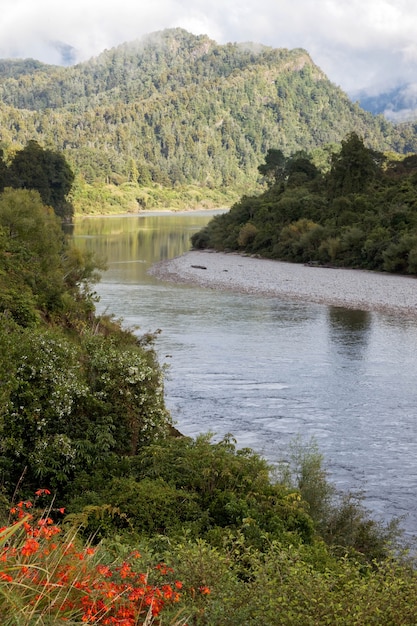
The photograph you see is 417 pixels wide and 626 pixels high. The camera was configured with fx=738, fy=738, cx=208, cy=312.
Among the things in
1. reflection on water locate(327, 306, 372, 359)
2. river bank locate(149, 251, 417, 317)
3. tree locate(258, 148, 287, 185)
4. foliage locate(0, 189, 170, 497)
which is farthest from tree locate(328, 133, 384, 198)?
foliage locate(0, 189, 170, 497)

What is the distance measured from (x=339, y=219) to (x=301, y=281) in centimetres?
1624

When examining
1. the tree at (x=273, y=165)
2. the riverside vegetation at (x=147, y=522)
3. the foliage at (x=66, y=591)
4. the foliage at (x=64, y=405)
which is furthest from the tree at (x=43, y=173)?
the foliage at (x=66, y=591)

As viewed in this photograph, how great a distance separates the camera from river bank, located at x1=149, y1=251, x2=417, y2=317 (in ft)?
123

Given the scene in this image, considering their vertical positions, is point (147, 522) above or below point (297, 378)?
above

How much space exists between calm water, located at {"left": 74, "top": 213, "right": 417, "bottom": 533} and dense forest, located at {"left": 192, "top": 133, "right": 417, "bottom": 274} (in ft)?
53.0

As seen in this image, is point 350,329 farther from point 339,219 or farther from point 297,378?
point 339,219

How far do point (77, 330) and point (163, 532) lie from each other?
11556 millimetres

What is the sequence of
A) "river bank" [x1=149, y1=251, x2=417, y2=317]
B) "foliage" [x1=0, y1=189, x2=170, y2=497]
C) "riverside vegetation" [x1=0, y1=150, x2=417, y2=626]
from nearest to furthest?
"riverside vegetation" [x1=0, y1=150, x2=417, y2=626], "foliage" [x1=0, y1=189, x2=170, y2=497], "river bank" [x1=149, y1=251, x2=417, y2=317]

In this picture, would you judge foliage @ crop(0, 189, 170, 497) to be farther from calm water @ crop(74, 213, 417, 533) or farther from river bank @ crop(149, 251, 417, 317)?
river bank @ crop(149, 251, 417, 317)

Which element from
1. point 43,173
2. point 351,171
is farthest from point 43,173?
point 351,171

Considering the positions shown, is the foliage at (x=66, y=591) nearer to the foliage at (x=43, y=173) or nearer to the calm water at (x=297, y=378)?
the calm water at (x=297, y=378)

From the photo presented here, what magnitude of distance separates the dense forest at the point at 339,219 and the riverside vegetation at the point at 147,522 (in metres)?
37.8

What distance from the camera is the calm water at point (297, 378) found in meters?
14.8

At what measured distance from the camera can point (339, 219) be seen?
197ft
